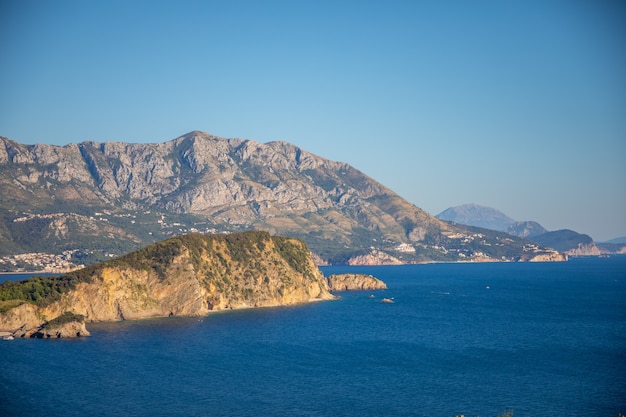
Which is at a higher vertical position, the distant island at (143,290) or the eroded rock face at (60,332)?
the distant island at (143,290)

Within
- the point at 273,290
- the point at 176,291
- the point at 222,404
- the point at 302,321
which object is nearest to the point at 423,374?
the point at 222,404

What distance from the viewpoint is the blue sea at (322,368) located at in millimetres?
88500

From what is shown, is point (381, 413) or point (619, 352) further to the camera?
point (619, 352)

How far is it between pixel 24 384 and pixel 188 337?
142 feet

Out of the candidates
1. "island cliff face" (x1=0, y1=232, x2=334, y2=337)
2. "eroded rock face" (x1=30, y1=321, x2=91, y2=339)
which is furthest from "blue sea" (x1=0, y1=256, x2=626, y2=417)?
"island cliff face" (x1=0, y1=232, x2=334, y2=337)

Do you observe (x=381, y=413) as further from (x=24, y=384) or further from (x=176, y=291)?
(x=176, y=291)

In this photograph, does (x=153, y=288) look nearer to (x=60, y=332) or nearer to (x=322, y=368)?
(x=60, y=332)

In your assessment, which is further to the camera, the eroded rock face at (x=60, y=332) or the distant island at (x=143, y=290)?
the distant island at (x=143, y=290)

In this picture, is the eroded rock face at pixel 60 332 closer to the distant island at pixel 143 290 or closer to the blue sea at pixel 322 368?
the distant island at pixel 143 290

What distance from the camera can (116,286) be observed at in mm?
159625

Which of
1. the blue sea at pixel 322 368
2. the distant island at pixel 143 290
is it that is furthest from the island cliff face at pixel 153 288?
the blue sea at pixel 322 368

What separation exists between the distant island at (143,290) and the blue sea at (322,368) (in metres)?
6.31

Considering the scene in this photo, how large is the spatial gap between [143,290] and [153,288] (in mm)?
2728

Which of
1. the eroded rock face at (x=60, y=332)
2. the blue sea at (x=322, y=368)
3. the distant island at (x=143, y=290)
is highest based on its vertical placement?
the distant island at (x=143, y=290)
